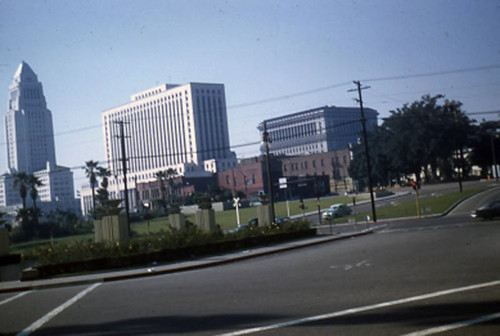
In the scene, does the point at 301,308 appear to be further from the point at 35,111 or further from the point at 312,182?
the point at 35,111

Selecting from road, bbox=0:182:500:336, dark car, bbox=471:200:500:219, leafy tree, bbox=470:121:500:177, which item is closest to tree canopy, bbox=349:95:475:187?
leafy tree, bbox=470:121:500:177

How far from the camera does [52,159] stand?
142 meters

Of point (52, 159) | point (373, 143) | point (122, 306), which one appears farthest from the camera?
point (52, 159)

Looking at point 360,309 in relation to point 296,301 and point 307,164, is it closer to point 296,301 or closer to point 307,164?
point 296,301

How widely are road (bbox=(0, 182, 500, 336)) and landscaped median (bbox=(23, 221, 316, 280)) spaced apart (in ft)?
14.9

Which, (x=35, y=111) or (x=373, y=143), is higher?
(x=35, y=111)

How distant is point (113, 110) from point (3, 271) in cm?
13369

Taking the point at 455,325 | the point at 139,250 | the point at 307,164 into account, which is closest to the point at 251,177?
the point at 307,164

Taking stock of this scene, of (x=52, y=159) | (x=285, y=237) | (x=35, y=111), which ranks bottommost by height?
(x=285, y=237)

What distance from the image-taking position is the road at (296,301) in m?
8.45

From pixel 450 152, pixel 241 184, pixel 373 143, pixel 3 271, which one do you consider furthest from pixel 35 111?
pixel 3 271

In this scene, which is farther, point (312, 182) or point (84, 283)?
point (312, 182)

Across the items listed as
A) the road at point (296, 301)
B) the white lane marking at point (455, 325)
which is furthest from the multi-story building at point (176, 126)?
the white lane marking at point (455, 325)

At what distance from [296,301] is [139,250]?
49.1 ft
